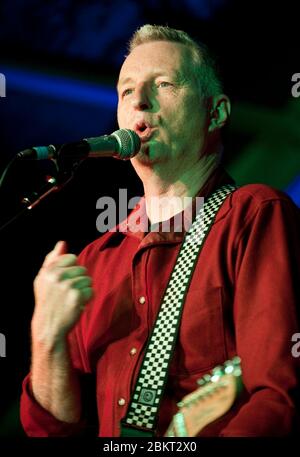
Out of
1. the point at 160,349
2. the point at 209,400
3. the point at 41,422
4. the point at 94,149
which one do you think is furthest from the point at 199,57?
the point at 41,422

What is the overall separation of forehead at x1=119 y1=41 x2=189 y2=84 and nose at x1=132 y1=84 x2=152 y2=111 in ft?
0.20

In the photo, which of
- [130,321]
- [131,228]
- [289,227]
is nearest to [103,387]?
[130,321]

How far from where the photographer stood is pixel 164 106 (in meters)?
2.14

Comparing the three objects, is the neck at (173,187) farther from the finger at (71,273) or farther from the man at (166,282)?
the finger at (71,273)

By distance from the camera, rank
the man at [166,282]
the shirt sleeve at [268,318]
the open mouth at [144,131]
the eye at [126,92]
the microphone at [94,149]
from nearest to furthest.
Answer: the shirt sleeve at [268,318] < the man at [166,282] < the microphone at [94,149] < the open mouth at [144,131] < the eye at [126,92]

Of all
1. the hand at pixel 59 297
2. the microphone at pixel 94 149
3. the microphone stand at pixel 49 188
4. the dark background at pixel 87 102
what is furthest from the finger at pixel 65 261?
the dark background at pixel 87 102

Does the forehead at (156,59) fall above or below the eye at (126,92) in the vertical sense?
above

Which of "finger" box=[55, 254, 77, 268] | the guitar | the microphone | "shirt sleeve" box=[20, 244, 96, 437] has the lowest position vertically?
"shirt sleeve" box=[20, 244, 96, 437]

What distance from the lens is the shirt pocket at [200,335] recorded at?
1758 mm

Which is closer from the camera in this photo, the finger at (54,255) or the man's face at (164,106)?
the finger at (54,255)

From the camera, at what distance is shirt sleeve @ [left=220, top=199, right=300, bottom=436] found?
4.79 ft

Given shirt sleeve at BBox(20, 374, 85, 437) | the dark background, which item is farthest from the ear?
shirt sleeve at BBox(20, 374, 85, 437)

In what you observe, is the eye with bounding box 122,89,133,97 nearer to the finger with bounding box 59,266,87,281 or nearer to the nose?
the nose

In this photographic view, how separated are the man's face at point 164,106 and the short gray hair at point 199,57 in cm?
3
